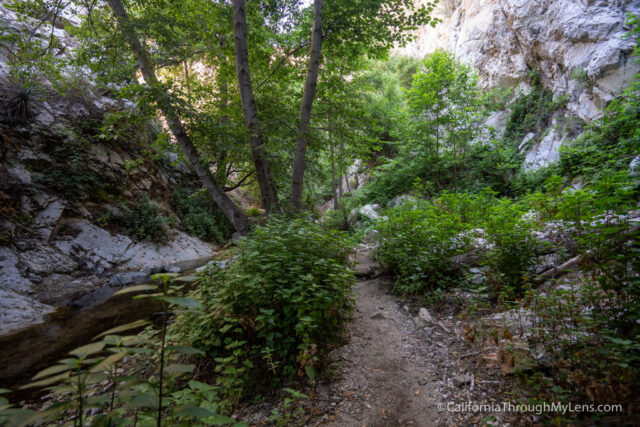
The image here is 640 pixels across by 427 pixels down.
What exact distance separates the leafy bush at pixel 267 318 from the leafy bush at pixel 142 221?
8773 millimetres

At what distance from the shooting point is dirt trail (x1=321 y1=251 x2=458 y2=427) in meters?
2.13

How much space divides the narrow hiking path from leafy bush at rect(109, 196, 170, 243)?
10.1 metres

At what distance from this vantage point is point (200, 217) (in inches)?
537

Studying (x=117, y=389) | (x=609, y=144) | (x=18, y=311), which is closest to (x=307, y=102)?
(x=117, y=389)

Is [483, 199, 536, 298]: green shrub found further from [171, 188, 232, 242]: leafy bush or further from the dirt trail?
[171, 188, 232, 242]: leafy bush

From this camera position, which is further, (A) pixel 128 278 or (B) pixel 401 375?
(A) pixel 128 278

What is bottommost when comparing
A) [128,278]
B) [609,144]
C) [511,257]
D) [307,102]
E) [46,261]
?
[128,278]

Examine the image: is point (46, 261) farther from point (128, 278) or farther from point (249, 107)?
point (249, 107)

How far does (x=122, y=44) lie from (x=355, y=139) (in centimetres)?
602

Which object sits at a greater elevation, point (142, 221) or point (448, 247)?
point (142, 221)

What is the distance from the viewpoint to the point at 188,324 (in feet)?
9.71

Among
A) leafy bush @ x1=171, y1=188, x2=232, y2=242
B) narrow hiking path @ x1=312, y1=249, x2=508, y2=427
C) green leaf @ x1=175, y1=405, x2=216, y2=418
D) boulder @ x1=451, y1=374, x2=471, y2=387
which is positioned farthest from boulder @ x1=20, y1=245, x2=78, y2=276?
boulder @ x1=451, y1=374, x2=471, y2=387

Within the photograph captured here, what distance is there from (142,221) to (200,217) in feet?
11.6

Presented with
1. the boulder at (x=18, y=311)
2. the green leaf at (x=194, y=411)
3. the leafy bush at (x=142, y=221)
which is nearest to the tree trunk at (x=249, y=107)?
the green leaf at (x=194, y=411)
